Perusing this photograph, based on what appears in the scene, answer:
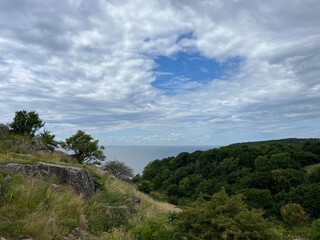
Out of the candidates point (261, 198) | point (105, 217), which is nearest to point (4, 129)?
point (105, 217)

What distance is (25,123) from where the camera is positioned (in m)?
21.7

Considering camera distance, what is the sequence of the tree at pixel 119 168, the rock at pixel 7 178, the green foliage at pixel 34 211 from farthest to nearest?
the tree at pixel 119 168 → the rock at pixel 7 178 → the green foliage at pixel 34 211

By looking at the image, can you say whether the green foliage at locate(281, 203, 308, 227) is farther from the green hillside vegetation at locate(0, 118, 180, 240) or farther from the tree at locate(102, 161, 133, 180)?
the green hillside vegetation at locate(0, 118, 180, 240)

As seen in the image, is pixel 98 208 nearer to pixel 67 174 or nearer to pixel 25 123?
pixel 67 174

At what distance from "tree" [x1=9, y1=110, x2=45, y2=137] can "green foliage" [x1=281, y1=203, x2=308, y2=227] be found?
3451cm

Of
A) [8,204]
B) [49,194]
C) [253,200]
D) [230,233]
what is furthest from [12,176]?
[253,200]

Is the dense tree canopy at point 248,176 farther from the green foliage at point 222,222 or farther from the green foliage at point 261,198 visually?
the green foliage at point 222,222

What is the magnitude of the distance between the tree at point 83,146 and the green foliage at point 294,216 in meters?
29.4

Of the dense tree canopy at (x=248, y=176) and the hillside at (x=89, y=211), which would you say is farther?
the dense tree canopy at (x=248, y=176)

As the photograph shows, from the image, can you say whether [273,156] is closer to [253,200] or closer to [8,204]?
[253,200]

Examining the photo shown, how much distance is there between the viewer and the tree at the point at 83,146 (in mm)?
24938

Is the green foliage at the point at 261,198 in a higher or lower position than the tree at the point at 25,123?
lower

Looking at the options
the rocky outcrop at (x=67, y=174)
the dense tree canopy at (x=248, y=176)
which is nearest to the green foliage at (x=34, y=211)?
the rocky outcrop at (x=67, y=174)

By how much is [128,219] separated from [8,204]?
10.5 feet
